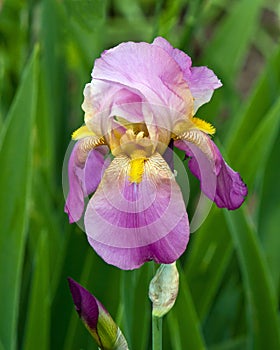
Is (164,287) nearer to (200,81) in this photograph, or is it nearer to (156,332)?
(156,332)

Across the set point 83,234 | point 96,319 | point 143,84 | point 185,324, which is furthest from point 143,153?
point 83,234

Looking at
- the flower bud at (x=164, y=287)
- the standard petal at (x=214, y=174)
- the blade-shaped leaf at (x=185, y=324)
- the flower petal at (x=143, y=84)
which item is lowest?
the blade-shaped leaf at (x=185, y=324)

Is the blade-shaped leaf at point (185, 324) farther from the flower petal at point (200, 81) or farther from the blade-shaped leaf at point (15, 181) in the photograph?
the flower petal at point (200, 81)

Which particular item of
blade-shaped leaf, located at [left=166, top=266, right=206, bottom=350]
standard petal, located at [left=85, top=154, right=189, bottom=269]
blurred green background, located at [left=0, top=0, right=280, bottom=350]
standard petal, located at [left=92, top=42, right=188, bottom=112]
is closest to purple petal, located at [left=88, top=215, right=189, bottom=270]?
standard petal, located at [left=85, top=154, right=189, bottom=269]

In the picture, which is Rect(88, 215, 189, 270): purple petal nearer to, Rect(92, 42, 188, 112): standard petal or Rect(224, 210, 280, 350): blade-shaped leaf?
Rect(92, 42, 188, 112): standard petal

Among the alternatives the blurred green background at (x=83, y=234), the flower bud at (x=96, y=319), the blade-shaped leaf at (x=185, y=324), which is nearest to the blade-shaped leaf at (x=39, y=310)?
the blurred green background at (x=83, y=234)

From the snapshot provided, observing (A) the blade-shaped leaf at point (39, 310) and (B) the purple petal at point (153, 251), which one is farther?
(A) the blade-shaped leaf at point (39, 310)
